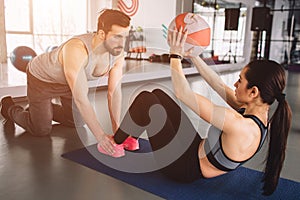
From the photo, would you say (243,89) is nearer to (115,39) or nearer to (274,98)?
(274,98)

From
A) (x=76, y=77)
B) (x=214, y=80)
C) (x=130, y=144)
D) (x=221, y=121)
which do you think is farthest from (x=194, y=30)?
(x=130, y=144)

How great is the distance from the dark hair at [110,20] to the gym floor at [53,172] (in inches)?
37.9

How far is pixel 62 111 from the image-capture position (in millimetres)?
2955

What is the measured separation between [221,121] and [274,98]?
29cm

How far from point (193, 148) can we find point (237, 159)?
244mm

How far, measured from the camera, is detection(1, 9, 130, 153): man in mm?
2059

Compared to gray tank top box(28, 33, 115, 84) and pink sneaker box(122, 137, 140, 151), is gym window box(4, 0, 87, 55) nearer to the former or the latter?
gray tank top box(28, 33, 115, 84)

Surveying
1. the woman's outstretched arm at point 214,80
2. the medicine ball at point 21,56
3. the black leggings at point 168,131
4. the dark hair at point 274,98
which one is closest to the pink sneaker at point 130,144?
the black leggings at point 168,131

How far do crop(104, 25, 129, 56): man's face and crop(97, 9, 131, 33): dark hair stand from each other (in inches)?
1.0

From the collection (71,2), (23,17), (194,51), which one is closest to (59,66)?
(194,51)

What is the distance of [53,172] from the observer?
6.35 feet

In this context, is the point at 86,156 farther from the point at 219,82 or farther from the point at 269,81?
the point at 269,81

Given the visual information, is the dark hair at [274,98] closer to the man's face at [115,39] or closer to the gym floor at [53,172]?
the gym floor at [53,172]

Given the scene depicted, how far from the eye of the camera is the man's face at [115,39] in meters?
2.08
